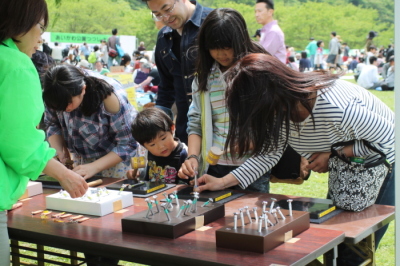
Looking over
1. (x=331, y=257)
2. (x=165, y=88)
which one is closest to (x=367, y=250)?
(x=331, y=257)

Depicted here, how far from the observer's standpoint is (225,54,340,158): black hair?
1.67 m

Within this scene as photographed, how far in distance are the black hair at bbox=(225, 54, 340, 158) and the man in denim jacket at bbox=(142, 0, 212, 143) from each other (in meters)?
0.81

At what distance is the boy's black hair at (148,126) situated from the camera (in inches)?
99.3

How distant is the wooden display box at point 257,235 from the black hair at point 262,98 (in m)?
0.28

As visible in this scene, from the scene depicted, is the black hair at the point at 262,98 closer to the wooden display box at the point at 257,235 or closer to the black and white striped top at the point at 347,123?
the black and white striped top at the point at 347,123

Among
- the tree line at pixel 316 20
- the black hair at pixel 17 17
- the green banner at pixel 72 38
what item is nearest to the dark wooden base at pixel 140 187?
the black hair at pixel 17 17

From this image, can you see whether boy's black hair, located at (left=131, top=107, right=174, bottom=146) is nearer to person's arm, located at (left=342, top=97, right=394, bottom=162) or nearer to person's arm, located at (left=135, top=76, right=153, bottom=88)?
person's arm, located at (left=342, top=97, right=394, bottom=162)

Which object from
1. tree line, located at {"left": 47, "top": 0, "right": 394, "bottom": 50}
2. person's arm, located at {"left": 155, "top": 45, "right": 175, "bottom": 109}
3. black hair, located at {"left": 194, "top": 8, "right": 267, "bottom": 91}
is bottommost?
person's arm, located at {"left": 155, "top": 45, "right": 175, "bottom": 109}

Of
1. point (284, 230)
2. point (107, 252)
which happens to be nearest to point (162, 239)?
point (107, 252)

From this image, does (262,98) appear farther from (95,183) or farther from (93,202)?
(95,183)

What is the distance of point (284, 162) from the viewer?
2.35 meters

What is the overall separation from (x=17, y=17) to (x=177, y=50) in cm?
123

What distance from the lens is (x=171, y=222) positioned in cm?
169

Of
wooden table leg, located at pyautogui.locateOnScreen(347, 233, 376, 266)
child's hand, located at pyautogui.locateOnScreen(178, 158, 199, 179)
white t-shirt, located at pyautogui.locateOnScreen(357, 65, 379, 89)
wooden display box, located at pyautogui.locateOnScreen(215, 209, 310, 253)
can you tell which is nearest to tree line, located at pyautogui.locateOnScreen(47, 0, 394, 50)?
white t-shirt, located at pyautogui.locateOnScreen(357, 65, 379, 89)
